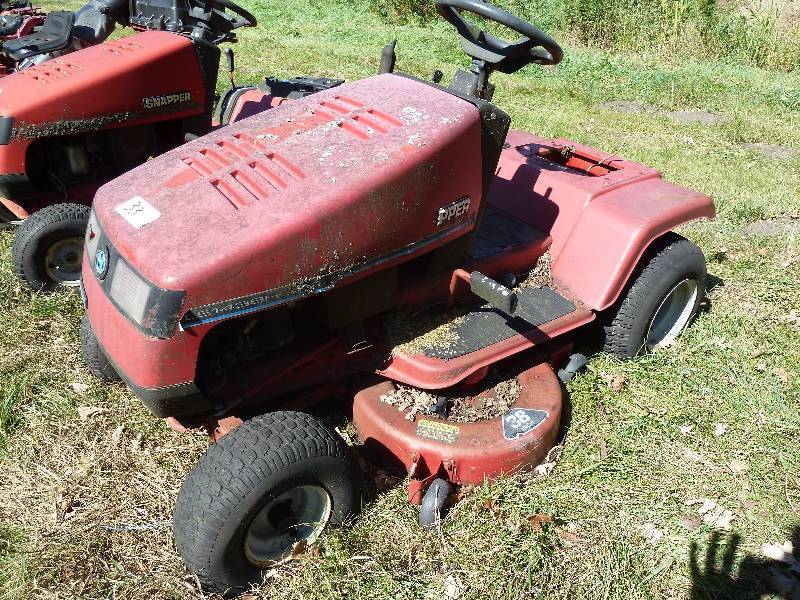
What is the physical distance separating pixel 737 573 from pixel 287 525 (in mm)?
1563

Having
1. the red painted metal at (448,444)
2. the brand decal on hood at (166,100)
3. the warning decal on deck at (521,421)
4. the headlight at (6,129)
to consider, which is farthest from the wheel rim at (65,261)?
the warning decal on deck at (521,421)

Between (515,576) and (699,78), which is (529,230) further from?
(699,78)

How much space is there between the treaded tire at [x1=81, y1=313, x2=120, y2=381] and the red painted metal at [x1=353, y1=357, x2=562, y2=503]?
112 cm

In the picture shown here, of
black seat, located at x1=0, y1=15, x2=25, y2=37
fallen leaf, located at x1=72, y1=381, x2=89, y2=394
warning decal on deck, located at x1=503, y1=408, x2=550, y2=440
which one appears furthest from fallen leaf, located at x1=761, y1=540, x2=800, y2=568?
black seat, located at x1=0, y1=15, x2=25, y2=37

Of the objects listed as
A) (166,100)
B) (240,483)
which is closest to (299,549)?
(240,483)

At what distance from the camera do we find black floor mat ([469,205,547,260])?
3062 mm

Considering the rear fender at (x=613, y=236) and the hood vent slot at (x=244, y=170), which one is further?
the rear fender at (x=613, y=236)

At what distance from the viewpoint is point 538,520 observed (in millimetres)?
2553

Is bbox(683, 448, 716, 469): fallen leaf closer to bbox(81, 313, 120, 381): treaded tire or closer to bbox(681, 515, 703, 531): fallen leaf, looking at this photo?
bbox(681, 515, 703, 531): fallen leaf

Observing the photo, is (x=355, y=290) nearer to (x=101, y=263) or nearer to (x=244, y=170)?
(x=244, y=170)

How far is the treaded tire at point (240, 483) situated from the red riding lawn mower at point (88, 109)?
6.31ft

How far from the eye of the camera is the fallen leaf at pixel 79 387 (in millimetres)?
3109

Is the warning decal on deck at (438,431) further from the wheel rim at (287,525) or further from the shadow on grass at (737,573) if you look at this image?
the shadow on grass at (737,573)

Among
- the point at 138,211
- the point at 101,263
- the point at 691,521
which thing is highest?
the point at 138,211
